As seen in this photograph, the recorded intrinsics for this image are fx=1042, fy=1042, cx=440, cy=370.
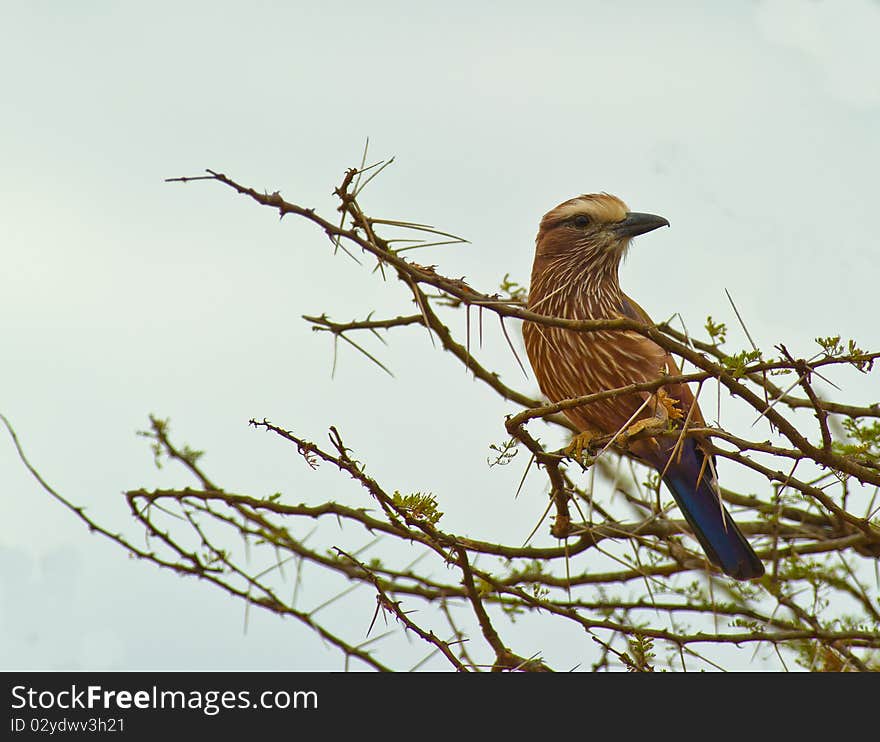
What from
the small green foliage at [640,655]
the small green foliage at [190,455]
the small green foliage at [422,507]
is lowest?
the small green foliage at [640,655]

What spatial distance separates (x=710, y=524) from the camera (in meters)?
3.92

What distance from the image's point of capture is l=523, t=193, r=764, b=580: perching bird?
3895 millimetres

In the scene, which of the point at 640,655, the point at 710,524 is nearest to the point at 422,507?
the point at 640,655

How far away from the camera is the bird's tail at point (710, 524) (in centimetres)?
387

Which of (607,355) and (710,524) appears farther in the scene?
(607,355)

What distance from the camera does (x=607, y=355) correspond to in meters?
4.11

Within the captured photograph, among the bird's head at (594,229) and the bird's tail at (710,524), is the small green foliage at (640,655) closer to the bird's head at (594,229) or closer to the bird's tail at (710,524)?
the bird's tail at (710,524)

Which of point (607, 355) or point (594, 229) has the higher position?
point (594, 229)

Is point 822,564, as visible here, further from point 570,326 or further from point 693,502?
point 570,326

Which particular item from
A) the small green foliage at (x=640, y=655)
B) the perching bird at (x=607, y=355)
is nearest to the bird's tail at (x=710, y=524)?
the perching bird at (x=607, y=355)

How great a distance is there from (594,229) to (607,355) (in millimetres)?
819

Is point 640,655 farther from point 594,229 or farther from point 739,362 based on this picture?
point 594,229

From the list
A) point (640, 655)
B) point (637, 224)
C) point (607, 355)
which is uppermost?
point (637, 224)
